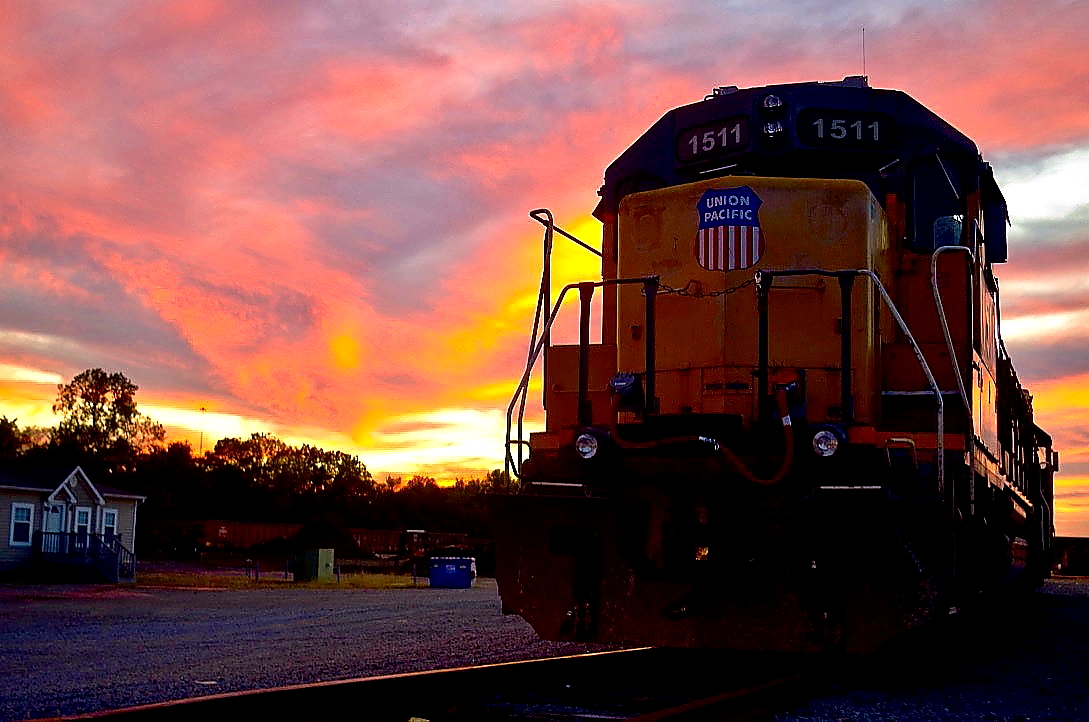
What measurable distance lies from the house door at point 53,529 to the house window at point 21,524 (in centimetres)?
47

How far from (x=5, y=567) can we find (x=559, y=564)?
101 ft

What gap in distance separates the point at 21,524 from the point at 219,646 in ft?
85.6

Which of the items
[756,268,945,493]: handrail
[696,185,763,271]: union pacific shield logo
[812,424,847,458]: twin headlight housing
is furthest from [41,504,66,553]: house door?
[812,424,847,458]: twin headlight housing

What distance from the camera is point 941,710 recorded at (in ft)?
19.8

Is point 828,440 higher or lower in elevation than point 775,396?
lower

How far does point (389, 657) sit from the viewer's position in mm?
9336

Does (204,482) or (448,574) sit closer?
(448,574)

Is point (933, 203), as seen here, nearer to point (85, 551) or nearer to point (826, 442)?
point (826, 442)

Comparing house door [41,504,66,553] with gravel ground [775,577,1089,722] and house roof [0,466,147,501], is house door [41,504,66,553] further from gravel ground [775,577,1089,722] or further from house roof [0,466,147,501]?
gravel ground [775,577,1089,722]

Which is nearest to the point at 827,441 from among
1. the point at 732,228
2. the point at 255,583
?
the point at 732,228

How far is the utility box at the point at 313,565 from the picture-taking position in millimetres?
34844

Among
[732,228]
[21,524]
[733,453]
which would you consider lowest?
[21,524]

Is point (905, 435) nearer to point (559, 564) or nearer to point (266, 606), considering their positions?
point (559, 564)

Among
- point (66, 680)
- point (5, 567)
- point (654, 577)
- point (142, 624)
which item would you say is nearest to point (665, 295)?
point (654, 577)
